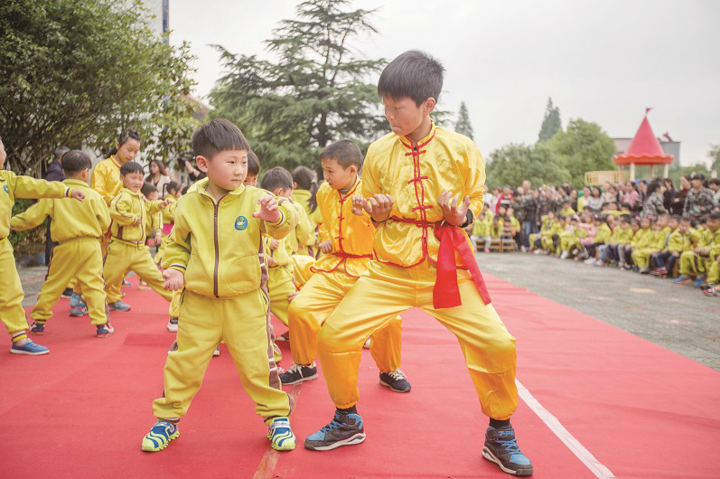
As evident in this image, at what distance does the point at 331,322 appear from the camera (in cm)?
288

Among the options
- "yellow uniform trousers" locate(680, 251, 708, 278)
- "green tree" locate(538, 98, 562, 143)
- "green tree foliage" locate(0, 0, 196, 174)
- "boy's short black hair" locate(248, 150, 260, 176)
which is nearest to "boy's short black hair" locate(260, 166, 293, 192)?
"boy's short black hair" locate(248, 150, 260, 176)

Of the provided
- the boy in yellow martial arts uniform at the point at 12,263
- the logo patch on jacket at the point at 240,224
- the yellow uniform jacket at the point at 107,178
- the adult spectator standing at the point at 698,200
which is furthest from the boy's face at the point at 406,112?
the adult spectator standing at the point at 698,200

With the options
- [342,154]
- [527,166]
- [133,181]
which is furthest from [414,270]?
[527,166]

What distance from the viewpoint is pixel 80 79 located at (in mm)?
9266

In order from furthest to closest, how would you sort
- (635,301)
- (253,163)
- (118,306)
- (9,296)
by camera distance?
(635,301)
(118,306)
(9,296)
(253,163)

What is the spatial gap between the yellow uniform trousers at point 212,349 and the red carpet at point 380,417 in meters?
0.23

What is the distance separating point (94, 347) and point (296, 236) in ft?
6.62

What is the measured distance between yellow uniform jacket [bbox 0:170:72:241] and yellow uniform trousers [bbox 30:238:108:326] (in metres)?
0.79

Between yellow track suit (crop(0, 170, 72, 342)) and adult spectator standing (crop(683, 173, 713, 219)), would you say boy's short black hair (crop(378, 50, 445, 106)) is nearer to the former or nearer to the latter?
yellow track suit (crop(0, 170, 72, 342))

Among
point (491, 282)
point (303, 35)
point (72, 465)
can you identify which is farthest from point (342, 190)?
point (303, 35)

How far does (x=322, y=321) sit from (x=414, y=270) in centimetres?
124

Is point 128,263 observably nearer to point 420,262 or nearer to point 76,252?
point 76,252

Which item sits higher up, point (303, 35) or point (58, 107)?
point (303, 35)

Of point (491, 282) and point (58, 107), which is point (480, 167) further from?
point (58, 107)
